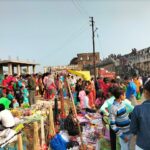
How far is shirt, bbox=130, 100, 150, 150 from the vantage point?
424cm

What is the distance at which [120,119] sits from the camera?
19.4 ft

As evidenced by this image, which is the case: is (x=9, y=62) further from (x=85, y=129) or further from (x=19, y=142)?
(x=19, y=142)

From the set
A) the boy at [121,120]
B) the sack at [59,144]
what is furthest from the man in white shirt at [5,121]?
the boy at [121,120]

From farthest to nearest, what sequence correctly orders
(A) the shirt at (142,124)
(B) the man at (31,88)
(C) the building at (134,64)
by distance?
(C) the building at (134,64) → (B) the man at (31,88) → (A) the shirt at (142,124)

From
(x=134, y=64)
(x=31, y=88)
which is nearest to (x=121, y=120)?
(x=31, y=88)

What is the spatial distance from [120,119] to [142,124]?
1649mm

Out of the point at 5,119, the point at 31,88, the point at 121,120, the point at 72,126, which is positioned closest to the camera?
the point at 121,120

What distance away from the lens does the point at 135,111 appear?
4.32m

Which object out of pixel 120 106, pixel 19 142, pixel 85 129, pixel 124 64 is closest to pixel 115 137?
pixel 120 106

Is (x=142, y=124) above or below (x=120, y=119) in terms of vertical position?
above

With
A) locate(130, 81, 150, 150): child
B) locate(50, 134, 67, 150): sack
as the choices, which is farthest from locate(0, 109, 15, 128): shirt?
locate(130, 81, 150, 150): child

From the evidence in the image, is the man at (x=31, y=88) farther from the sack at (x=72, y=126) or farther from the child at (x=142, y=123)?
the child at (x=142, y=123)

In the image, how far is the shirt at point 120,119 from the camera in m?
5.87

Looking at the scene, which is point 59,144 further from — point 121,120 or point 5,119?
point 121,120
